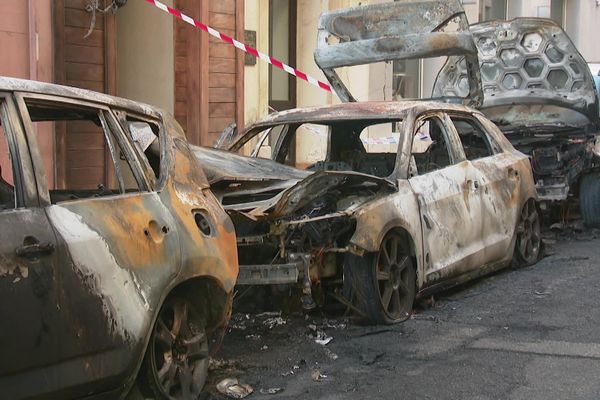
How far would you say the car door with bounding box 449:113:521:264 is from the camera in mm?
8594

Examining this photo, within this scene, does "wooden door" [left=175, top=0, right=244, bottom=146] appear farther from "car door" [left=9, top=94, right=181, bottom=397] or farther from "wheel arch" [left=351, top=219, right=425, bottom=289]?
"car door" [left=9, top=94, right=181, bottom=397]

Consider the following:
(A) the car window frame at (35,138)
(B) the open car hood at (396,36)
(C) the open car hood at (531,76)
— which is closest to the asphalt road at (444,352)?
(A) the car window frame at (35,138)

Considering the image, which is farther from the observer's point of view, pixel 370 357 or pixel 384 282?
pixel 384 282

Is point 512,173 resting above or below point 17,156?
below

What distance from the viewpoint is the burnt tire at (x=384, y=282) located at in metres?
7.01

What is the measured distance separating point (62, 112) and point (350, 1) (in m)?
12.1

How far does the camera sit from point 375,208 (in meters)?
7.03

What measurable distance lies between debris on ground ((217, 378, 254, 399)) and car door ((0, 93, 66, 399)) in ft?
4.90

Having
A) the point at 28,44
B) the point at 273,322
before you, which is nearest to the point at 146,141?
the point at 273,322

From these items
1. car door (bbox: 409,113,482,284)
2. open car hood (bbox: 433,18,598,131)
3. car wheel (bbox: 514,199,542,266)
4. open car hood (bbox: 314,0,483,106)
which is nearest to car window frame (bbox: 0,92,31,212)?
car door (bbox: 409,113,482,284)

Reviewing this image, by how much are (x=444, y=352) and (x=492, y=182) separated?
8.80 feet

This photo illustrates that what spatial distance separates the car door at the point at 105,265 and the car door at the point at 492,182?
13.7ft

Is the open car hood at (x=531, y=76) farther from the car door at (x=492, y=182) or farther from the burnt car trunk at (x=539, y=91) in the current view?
the car door at (x=492, y=182)

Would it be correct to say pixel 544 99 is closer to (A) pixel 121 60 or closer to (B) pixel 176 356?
(A) pixel 121 60
